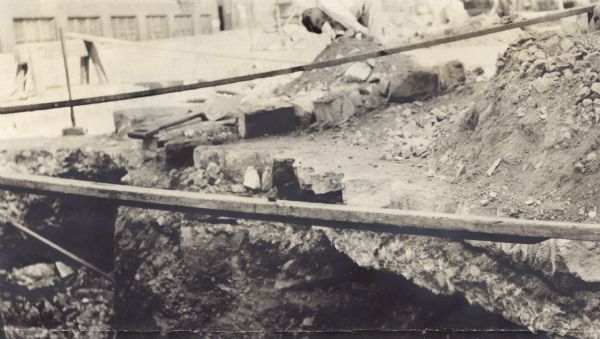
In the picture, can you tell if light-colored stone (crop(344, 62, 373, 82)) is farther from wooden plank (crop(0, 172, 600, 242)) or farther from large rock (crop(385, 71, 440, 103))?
wooden plank (crop(0, 172, 600, 242))

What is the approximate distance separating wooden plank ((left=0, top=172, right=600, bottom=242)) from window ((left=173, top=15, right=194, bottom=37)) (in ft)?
A: 3.14

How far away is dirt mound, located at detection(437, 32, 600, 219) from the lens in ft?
9.48

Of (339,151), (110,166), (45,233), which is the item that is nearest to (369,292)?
(339,151)

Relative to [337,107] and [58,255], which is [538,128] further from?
[58,255]

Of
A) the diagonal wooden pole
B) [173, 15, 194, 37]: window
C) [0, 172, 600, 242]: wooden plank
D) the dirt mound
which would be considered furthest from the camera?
the diagonal wooden pole

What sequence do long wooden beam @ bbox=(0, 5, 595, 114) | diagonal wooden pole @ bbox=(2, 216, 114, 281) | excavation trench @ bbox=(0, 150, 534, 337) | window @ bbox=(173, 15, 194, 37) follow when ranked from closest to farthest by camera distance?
1. long wooden beam @ bbox=(0, 5, 595, 114)
2. excavation trench @ bbox=(0, 150, 534, 337)
3. window @ bbox=(173, 15, 194, 37)
4. diagonal wooden pole @ bbox=(2, 216, 114, 281)

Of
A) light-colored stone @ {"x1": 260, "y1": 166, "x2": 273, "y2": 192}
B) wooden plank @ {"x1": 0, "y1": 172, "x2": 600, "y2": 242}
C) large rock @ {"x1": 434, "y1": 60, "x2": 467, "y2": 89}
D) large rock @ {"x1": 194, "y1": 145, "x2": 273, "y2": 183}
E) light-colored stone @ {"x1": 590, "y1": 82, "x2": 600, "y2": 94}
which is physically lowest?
wooden plank @ {"x1": 0, "y1": 172, "x2": 600, "y2": 242}

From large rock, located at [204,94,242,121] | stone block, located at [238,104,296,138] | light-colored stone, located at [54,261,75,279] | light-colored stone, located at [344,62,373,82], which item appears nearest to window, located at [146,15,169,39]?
large rock, located at [204,94,242,121]

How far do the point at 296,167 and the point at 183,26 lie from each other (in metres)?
1.09

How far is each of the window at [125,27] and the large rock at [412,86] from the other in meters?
1.56

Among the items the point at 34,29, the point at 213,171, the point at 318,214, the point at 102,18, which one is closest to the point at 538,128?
the point at 318,214

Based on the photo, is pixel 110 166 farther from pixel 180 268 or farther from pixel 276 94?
pixel 276 94

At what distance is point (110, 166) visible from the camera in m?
3.42

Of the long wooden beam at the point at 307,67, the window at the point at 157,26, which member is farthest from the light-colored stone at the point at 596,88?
the window at the point at 157,26
